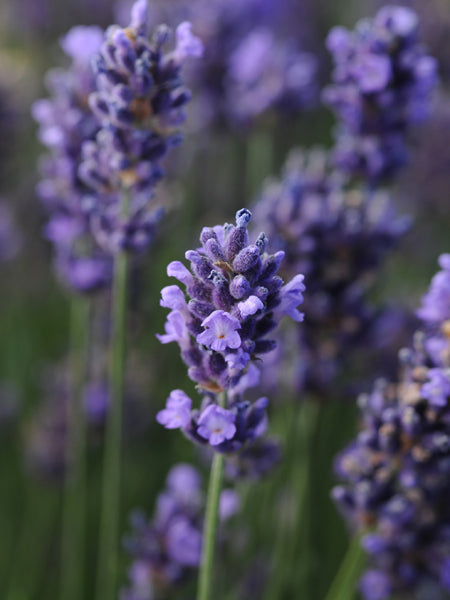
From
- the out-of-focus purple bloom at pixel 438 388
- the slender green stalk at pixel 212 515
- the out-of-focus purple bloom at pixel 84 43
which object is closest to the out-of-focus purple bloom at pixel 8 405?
the out-of-focus purple bloom at pixel 84 43

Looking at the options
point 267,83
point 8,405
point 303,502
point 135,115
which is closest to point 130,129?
point 135,115

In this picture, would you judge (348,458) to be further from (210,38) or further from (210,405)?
(210,38)

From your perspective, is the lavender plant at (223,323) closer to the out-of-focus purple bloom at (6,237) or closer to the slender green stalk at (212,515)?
the slender green stalk at (212,515)

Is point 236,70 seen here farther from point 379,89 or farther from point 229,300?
point 229,300

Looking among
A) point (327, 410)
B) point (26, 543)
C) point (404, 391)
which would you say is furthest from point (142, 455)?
point (404, 391)

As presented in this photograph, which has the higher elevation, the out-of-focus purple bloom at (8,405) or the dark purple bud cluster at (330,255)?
the out-of-focus purple bloom at (8,405)

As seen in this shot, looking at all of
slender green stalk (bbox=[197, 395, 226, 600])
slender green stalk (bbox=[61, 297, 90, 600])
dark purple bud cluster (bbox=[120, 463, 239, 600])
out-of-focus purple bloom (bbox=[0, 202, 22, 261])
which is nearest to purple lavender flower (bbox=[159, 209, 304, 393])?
slender green stalk (bbox=[197, 395, 226, 600])
